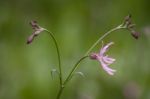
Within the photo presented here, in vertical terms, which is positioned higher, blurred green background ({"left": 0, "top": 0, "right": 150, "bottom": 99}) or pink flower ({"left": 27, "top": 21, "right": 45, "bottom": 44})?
pink flower ({"left": 27, "top": 21, "right": 45, "bottom": 44})

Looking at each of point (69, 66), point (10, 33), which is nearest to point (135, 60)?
point (69, 66)

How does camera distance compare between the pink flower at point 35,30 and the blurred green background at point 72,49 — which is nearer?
the pink flower at point 35,30

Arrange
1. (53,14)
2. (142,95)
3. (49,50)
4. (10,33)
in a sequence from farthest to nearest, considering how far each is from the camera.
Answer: (53,14), (10,33), (49,50), (142,95)

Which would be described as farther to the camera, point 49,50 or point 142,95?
point 49,50

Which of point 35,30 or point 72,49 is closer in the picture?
point 35,30

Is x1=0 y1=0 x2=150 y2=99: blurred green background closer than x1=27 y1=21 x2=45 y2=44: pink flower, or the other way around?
x1=27 y1=21 x2=45 y2=44: pink flower

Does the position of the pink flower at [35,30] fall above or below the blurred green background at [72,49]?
above

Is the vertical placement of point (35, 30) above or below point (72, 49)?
above

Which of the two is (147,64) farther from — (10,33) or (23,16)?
(23,16)
